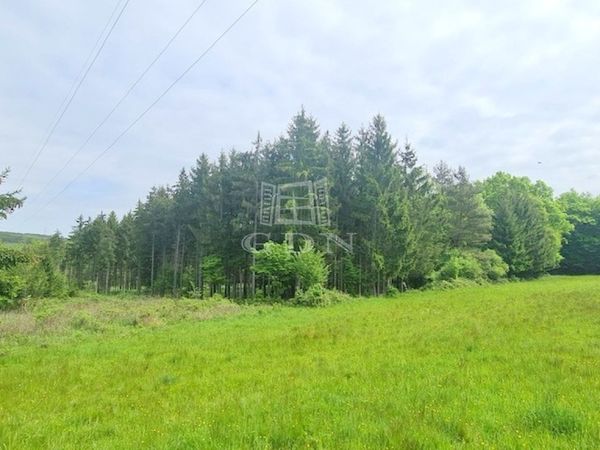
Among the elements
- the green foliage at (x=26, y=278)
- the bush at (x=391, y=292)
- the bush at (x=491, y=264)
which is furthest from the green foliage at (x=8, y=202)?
the bush at (x=491, y=264)

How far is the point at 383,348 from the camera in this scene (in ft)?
34.1

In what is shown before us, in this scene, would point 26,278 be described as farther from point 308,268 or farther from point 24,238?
point 24,238

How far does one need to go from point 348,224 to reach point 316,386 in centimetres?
2719

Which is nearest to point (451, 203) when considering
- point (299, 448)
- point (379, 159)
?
point (379, 159)

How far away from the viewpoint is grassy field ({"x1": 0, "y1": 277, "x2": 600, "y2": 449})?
15.6 feet

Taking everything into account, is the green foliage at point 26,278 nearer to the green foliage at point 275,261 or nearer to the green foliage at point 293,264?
the green foliage at point 275,261

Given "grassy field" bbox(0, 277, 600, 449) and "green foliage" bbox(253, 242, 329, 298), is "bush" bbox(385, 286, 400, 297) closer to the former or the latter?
"green foliage" bbox(253, 242, 329, 298)

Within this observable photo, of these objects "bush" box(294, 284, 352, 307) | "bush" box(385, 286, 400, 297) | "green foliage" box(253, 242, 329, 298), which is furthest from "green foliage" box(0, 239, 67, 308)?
"bush" box(385, 286, 400, 297)

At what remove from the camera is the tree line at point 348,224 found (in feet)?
102

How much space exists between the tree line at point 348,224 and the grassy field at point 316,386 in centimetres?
1511

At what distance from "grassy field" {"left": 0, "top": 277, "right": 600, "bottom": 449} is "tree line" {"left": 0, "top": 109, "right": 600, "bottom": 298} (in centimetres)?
1511

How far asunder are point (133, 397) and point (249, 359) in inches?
131

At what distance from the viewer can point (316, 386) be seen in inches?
280

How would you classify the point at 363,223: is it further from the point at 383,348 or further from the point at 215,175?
the point at 383,348
